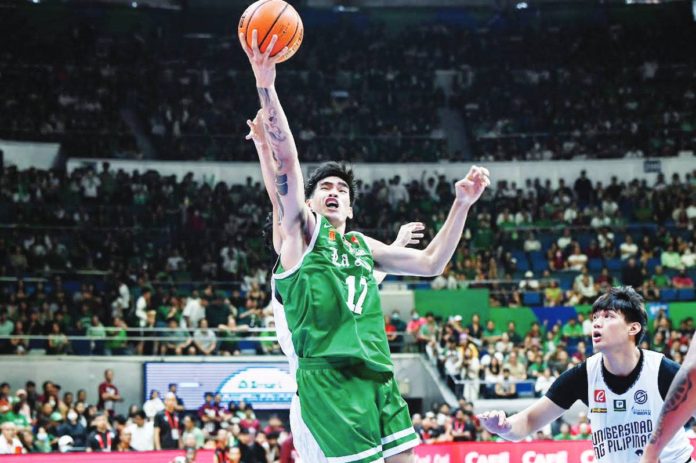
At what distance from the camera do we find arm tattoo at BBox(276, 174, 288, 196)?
5.14 m

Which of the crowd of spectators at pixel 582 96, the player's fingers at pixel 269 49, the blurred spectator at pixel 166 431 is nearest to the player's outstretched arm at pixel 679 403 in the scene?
the player's fingers at pixel 269 49

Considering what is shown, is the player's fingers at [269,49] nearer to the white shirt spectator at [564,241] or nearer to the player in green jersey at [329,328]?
the player in green jersey at [329,328]

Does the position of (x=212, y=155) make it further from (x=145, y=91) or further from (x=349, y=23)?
(x=349, y=23)

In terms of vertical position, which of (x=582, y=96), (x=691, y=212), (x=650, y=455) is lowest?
(x=650, y=455)

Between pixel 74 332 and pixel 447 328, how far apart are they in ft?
28.1

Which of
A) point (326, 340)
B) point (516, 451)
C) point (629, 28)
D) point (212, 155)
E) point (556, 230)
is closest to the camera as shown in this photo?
point (326, 340)

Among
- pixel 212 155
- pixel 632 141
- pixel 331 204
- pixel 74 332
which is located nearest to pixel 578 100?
pixel 632 141

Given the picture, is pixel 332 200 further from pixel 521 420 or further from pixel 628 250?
pixel 628 250

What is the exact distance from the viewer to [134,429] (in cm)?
1738

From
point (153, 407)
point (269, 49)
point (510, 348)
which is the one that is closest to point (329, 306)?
point (269, 49)

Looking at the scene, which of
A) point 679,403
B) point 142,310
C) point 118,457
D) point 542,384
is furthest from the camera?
point 142,310

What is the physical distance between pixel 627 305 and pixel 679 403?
2.51 m

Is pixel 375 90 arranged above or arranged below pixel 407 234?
above

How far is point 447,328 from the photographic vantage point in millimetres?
22578
